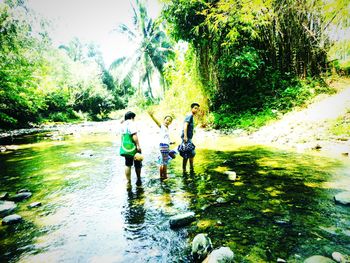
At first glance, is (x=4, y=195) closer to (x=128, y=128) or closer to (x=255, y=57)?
(x=128, y=128)

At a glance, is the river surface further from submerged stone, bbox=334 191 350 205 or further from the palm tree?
the palm tree

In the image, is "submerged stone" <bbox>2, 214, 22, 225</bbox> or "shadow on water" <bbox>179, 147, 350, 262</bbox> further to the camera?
"submerged stone" <bbox>2, 214, 22, 225</bbox>

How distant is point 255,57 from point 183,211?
12339 mm

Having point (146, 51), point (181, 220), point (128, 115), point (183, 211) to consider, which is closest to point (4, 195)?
point (128, 115)

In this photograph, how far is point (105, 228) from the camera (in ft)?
13.7

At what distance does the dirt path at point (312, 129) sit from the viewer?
8750mm

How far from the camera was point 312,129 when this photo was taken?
34.2ft

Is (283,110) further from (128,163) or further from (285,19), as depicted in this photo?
(128,163)

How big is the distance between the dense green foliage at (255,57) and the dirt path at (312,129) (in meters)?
1.21

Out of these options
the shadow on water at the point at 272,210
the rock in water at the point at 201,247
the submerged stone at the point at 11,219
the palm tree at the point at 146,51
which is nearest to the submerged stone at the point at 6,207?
the submerged stone at the point at 11,219

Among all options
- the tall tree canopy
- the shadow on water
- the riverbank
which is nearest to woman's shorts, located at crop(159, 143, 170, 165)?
the shadow on water

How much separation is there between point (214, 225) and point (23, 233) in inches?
117

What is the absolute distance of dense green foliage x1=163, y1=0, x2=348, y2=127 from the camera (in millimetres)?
14477

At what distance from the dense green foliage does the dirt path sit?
1.21 metres
